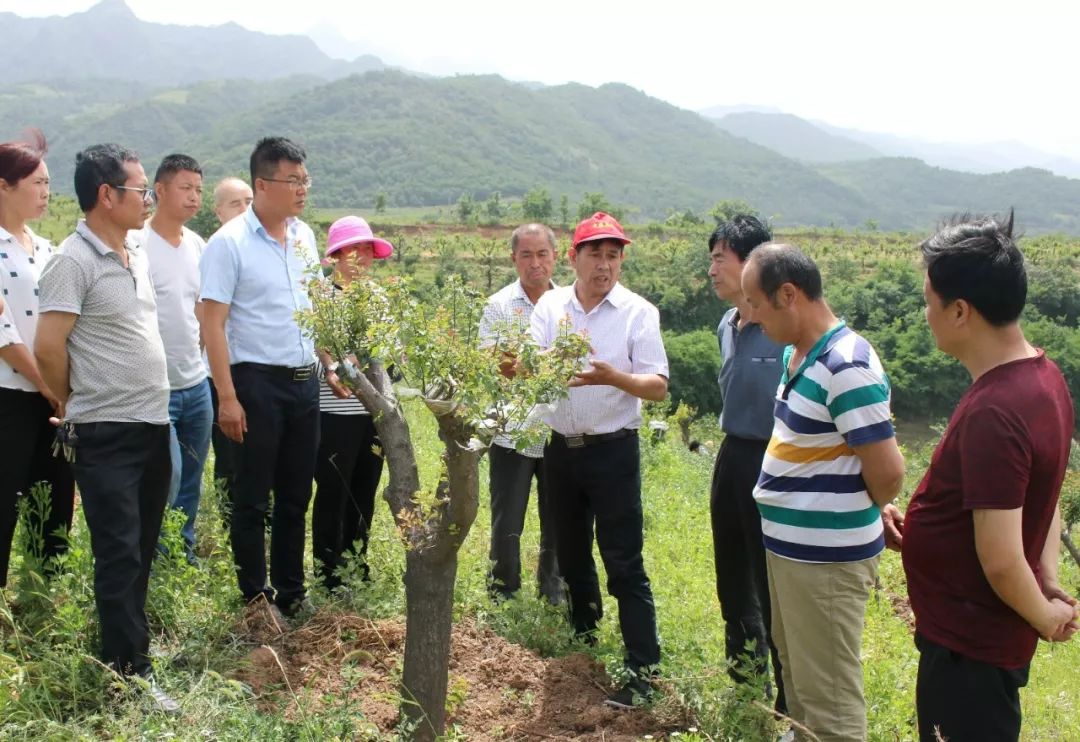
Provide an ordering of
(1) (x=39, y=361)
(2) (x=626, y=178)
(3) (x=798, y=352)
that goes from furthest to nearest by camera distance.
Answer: (2) (x=626, y=178), (1) (x=39, y=361), (3) (x=798, y=352)

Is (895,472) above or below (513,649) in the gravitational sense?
above

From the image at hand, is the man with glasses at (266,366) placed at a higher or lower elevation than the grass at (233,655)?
higher

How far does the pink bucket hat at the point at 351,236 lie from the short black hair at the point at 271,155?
46 cm

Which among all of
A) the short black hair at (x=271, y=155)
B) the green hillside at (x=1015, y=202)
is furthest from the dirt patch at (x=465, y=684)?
the green hillside at (x=1015, y=202)

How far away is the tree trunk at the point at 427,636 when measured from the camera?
3.05 meters

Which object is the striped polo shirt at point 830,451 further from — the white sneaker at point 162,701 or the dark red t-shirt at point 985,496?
the white sneaker at point 162,701

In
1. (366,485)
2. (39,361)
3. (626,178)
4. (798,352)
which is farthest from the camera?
(626,178)

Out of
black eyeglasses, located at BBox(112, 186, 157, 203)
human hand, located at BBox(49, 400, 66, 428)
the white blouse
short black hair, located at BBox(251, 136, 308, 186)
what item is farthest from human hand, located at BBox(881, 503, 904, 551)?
the white blouse

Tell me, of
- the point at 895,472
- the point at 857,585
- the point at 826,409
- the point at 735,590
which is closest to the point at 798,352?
the point at 826,409

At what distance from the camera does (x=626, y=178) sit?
197 metres

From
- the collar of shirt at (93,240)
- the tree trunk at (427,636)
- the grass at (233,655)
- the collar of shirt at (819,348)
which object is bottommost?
the grass at (233,655)

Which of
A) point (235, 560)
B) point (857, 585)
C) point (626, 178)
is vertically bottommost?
point (235, 560)

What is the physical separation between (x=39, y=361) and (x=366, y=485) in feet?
5.60

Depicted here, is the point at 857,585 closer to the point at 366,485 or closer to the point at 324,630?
the point at 324,630
